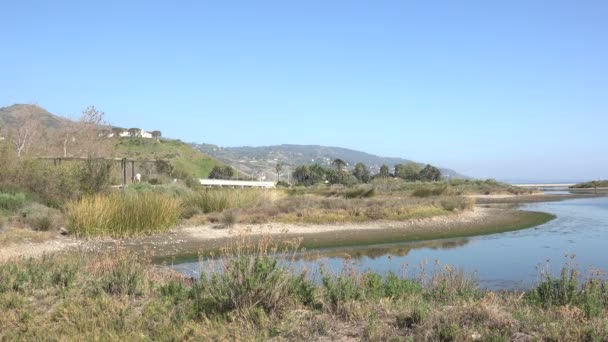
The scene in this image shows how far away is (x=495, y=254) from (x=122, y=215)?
1471cm

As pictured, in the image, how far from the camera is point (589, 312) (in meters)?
6.39

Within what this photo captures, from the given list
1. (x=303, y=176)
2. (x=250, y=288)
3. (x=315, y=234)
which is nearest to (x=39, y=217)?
(x=315, y=234)

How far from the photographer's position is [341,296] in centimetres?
694

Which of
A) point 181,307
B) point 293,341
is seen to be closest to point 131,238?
point 181,307

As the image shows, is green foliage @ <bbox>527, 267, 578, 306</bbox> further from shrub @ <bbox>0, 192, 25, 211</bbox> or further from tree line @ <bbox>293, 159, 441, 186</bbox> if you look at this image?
tree line @ <bbox>293, 159, 441, 186</bbox>

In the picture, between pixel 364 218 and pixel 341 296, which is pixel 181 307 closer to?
pixel 341 296

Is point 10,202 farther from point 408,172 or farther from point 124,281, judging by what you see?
point 408,172

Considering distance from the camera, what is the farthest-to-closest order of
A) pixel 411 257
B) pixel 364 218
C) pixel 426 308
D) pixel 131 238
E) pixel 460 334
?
pixel 364 218
pixel 131 238
pixel 411 257
pixel 426 308
pixel 460 334

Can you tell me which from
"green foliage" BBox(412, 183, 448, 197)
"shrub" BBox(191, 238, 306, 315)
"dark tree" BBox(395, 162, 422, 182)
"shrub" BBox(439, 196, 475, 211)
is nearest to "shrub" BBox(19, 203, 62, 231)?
"shrub" BBox(191, 238, 306, 315)

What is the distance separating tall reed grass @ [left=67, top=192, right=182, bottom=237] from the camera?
2256cm

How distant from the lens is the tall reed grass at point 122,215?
74.0ft

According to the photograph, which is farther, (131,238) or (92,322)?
(131,238)

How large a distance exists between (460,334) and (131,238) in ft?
63.7

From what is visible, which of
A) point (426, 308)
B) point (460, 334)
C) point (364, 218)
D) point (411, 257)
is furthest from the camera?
point (364, 218)
